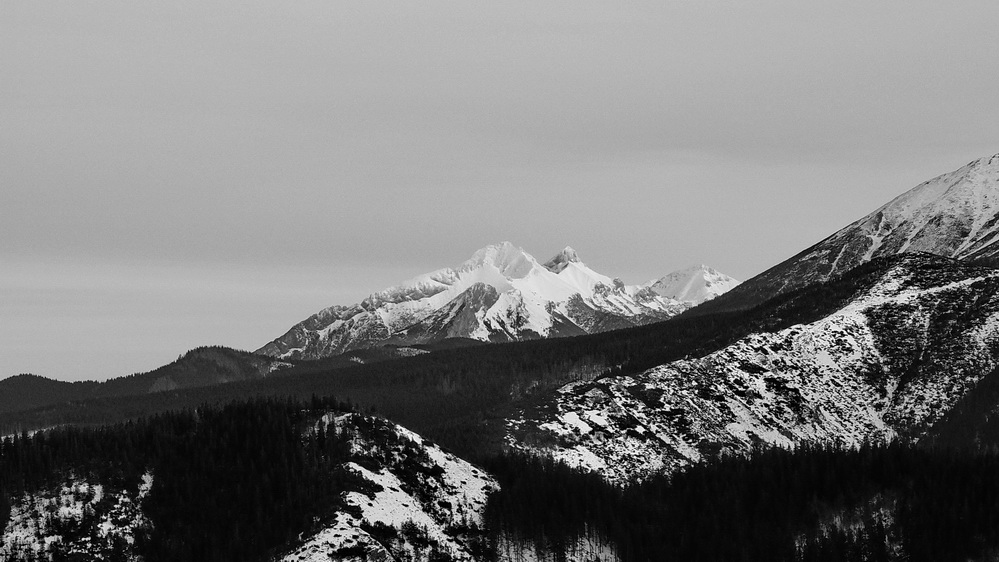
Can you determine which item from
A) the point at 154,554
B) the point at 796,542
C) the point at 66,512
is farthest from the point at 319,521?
the point at 796,542

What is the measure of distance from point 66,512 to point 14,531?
8.38m

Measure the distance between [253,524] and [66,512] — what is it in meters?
30.1

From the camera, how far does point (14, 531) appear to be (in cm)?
18950

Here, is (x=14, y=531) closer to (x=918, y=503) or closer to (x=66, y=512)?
(x=66, y=512)

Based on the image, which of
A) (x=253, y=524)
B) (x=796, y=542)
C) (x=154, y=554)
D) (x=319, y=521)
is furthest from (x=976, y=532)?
(x=154, y=554)

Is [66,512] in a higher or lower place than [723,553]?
higher

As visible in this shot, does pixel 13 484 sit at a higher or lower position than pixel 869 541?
higher

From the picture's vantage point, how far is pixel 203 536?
197125 millimetres

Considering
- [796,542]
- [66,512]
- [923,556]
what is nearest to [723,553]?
[796,542]

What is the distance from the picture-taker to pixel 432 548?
200 m

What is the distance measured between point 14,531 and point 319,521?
4818 cm

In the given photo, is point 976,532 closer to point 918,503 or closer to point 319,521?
point 918,503

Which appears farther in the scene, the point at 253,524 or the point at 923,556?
the point at 253,524

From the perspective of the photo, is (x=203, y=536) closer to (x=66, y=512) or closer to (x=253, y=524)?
(x=253, y=524)
